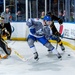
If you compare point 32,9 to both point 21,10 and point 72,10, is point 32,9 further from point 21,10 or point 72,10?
point 72,10

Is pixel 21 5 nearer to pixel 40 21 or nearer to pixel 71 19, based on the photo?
pixel 71 19

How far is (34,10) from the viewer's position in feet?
51.4

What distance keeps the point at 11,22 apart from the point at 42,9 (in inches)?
82.4

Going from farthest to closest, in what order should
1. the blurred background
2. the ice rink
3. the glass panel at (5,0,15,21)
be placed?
the glass panel at (5,0,15,21) → the blurred background → the ice rink

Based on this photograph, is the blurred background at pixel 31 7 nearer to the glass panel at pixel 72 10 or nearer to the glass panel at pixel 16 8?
the glass panel at pixel 16 8

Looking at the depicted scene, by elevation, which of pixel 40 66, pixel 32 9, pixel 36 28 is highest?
pixel 32 9

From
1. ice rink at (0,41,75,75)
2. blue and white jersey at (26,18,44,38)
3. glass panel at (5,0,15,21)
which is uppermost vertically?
glass panel at (5,0,15,21)

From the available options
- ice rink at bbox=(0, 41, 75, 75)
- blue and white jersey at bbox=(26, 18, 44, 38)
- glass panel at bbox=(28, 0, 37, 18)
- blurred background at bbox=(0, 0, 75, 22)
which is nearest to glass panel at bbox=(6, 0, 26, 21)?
blurred background at bbox=(0, 0, 75, 22)

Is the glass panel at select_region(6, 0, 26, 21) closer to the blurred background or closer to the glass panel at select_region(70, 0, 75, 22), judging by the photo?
the blurred background

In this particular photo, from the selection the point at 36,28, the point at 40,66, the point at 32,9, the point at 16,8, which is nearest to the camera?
the point at 40,66

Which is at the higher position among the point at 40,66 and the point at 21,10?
the point at 21,10

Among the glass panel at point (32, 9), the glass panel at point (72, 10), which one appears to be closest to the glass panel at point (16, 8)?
the glass panel at point (32, 9)

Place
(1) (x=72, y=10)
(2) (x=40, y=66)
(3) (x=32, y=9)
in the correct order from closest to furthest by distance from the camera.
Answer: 1. (2) (x=40, y=66)
2. (1) (x=72, y=10)
3. (3) (x=32, y=9)

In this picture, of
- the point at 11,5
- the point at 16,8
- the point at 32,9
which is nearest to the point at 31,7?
the point at 32,9
